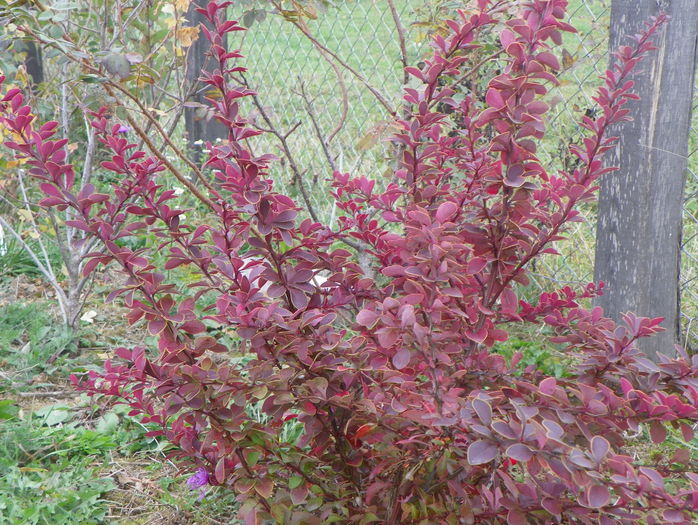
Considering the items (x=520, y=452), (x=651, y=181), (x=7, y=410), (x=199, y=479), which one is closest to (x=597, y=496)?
(x=520, y=452)

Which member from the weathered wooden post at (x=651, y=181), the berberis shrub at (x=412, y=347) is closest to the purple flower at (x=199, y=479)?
the berberis shrub at (x=412, y=347)

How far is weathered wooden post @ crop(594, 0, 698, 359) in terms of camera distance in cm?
211

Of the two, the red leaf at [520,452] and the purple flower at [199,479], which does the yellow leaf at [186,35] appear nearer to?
the purple flower at [199,479]

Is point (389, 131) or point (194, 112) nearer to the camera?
point (389, 131)

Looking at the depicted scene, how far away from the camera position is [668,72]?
2.12 meters

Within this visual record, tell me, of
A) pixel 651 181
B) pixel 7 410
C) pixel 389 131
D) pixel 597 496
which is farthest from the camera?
pixel 389 131

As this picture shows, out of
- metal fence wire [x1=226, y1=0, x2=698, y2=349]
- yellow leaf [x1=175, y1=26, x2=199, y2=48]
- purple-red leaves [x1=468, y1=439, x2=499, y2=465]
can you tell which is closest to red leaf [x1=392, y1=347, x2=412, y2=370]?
purple-red leaves [x1=468, y1=439, x2=499, y2=465]

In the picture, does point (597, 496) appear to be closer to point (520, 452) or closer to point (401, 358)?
point (520, 452)

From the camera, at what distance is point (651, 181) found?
218 cm

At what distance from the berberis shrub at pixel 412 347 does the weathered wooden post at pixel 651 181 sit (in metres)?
0.79

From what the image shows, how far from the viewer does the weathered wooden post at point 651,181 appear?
211 cm

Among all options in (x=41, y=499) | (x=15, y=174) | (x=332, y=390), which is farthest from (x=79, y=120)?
(x=332, y=390)

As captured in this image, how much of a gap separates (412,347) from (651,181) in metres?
1.29

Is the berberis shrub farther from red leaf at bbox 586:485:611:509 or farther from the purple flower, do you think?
the purple flower
